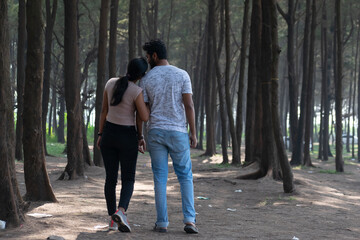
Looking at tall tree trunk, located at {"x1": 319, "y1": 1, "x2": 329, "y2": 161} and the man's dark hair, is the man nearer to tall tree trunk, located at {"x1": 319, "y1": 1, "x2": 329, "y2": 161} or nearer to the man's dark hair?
the man's dark hair

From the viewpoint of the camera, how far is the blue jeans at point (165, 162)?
5.73m

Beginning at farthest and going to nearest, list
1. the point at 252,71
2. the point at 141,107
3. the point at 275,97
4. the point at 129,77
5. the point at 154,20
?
the point at 154,20 → the point at 252,71 → the point at 275,97 → the point at 129,77 → the point at 141,107

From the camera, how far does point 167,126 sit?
573cm

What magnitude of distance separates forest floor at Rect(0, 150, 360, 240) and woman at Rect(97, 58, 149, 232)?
50cm

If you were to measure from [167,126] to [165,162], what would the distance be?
14.4 inches

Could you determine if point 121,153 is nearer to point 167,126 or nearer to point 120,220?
point 167,126

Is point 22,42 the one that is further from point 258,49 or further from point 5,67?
point 5,67

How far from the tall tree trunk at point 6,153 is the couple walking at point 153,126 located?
0.93 meters

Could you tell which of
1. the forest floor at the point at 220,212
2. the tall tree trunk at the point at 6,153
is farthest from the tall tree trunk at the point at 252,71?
the tall tree trunk at the point at 6,153

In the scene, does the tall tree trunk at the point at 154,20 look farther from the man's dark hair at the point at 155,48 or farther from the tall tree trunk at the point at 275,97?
the man's dark hair at the point at 155,48

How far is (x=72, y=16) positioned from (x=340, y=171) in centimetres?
1052

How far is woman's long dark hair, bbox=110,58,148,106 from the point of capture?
570cm

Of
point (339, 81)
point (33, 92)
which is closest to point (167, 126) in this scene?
point (33, 92)

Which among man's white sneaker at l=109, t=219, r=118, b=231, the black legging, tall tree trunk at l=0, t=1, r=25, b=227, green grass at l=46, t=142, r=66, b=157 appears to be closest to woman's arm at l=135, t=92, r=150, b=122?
the black legging
